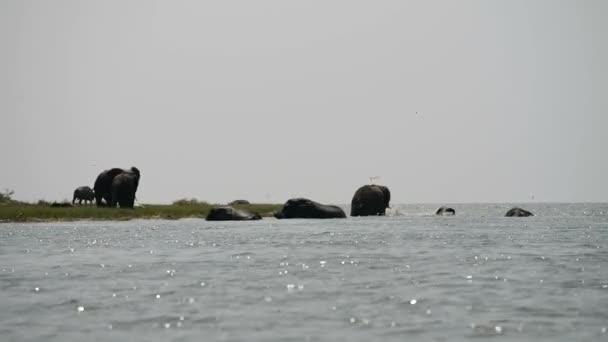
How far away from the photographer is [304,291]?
955 inches

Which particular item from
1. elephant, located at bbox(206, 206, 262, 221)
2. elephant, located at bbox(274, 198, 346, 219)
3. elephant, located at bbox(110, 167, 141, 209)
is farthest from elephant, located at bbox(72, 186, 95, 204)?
elephant, located at bbox(206, 206, 262, 221)

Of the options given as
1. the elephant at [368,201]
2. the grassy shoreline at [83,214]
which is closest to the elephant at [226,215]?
the grassy shoreline at [83,214]

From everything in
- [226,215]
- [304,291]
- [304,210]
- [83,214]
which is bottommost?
[304,291]

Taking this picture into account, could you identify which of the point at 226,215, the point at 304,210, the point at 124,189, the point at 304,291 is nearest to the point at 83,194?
the point at 124,189

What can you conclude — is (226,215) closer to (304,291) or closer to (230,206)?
(230,206)

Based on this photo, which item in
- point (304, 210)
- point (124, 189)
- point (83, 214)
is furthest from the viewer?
point (304, 210)

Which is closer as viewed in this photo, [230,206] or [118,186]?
[118,186]

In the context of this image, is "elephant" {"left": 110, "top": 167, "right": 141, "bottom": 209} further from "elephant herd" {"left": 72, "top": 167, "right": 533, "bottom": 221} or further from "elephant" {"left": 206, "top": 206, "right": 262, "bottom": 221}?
"elephant" {"left": 206, "top": 206, "right": 262, "bottom": 221}

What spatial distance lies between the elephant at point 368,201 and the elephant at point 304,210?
10.9m

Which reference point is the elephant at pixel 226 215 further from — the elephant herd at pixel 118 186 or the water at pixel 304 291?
the water at pixel 304 291

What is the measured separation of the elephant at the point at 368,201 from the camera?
327ft

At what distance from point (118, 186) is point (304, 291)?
2413 inches

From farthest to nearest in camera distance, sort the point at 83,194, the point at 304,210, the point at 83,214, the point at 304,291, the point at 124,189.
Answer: the point at 83,194 → the point at 304,210 → the point at 124,189 → the point at 83,214 → the point at 304,291

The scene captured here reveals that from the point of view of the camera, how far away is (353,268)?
3109cm
